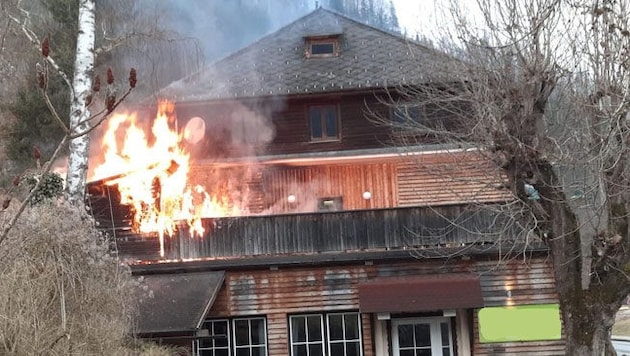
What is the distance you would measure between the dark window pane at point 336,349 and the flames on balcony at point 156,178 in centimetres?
396

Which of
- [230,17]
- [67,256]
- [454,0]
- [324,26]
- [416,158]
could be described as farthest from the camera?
[230,17]

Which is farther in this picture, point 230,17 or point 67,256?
point 230,17

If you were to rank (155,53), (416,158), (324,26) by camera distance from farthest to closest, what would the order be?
(155,53)
(324,26)
(416,158)

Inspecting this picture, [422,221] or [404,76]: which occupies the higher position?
[404,76]

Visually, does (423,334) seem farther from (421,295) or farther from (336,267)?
(336,267)

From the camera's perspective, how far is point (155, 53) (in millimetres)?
23938

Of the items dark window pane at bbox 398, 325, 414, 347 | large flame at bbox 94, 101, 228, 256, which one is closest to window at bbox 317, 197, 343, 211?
large flame at bbox 94, 101, 228, 256

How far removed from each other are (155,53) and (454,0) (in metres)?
13.0

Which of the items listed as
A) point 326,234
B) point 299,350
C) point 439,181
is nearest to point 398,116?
point 439,181

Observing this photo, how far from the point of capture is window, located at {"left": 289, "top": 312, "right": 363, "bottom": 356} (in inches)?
592

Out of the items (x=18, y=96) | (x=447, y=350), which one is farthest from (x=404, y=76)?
(x=18, y=96)

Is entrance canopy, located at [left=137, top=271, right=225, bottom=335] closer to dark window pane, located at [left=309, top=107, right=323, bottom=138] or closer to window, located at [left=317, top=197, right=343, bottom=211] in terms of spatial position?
window, located at [left=317, top=197, right=343, bottom=211]

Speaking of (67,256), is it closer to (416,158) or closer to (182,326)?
(182,326)

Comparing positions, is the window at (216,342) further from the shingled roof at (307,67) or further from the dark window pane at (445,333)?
the shingled roof at (307,67)
